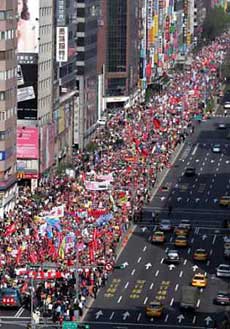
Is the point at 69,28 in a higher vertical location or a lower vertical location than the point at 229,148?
higher

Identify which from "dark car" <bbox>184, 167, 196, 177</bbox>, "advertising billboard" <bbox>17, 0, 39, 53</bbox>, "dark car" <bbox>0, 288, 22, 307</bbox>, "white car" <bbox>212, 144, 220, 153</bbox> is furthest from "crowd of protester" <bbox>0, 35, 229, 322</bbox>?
"advertising billboard" <bbox>17, 0, 39, 53</bbox>

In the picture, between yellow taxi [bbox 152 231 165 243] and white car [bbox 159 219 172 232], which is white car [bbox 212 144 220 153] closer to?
white car [bbox 159 219 172 232]

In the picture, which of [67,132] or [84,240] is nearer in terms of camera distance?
[84,240]

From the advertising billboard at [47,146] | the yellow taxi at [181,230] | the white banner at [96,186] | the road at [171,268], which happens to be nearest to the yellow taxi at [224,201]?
the road at [171,268]

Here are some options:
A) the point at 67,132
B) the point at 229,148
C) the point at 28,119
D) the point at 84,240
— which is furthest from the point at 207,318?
the point at 229,148

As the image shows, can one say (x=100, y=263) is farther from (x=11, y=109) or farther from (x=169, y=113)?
(x=169, y=113)

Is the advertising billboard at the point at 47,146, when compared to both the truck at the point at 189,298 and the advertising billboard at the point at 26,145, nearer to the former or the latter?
the advertising billboard at the point at 26,145

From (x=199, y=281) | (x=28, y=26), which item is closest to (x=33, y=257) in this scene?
(x=199, y=281)

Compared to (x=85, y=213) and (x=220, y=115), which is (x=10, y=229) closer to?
(x=85, y=213)
